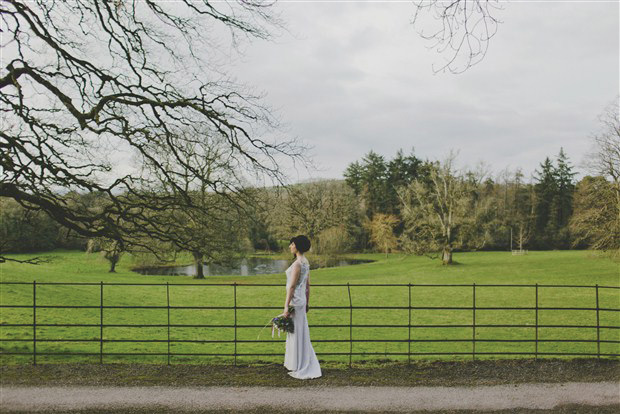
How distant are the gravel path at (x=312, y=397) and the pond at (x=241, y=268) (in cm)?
3509

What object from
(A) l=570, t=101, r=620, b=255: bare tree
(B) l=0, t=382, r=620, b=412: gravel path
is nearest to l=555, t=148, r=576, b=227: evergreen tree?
(A) l=570, t=101, r=620, b=255: bare tree

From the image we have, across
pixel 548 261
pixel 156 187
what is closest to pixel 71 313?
pixel 156 187

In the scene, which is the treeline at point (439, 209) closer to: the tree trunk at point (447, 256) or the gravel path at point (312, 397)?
the tree trunk at point (447, 256)

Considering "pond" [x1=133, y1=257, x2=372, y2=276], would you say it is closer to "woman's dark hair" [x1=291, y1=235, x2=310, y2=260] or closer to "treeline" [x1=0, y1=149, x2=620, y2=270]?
"treeline" [x1=0, y1=149, x2=620, y2=270]

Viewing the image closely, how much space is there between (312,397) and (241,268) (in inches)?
1772

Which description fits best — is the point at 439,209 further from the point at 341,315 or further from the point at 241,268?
the point at 341,315

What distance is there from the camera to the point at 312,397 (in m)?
7.49

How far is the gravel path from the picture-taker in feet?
23.4

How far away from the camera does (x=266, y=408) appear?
703cm

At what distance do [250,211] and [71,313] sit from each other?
576 inches

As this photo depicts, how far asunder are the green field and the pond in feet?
18.8

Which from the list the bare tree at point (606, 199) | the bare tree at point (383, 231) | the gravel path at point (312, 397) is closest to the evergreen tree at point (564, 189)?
the bare tree at point (383, 231)

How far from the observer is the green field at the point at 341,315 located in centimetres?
1521

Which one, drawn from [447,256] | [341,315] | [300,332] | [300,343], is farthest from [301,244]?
[447,256]
